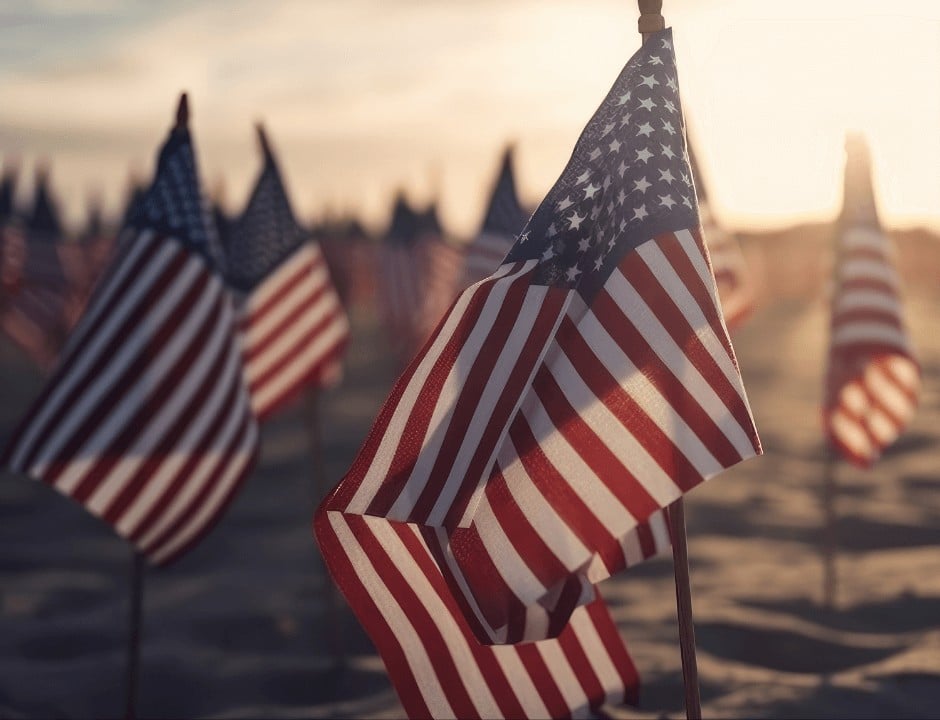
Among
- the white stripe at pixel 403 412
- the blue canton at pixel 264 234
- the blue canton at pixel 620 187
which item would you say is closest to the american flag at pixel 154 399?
the blue canton at pixel 264 234

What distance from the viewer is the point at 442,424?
495 cm

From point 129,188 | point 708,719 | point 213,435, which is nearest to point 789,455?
point 708,719

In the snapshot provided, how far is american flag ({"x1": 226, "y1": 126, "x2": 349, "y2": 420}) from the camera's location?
891cm

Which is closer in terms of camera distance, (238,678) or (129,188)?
(238,678)

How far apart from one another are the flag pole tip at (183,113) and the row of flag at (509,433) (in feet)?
3.15

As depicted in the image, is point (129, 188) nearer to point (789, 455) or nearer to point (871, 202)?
point (789, 455)

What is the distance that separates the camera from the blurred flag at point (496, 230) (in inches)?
519

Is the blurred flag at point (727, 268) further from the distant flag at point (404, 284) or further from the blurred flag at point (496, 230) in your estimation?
the distant flag at point (404, 284)

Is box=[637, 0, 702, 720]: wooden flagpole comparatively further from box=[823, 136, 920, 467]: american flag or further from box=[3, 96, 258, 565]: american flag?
→ box=[823, 136, 920, 467]: american flag

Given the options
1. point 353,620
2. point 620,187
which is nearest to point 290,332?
point 353,620

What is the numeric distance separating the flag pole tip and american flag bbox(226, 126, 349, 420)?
1.82 metres

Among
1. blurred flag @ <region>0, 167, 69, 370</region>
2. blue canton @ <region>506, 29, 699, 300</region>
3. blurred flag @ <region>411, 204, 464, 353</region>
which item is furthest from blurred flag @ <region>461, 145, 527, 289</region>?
blurred flag @ <region>0, 167, 69, 370</region>

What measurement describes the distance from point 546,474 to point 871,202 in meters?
6.61

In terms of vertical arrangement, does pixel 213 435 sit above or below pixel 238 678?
above
